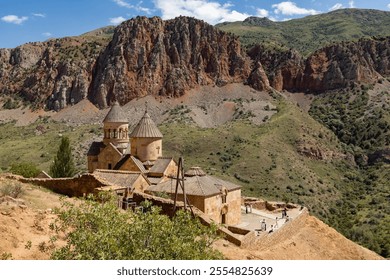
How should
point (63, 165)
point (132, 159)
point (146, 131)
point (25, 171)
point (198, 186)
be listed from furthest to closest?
1. point (63, 165)
2. point (25, 171)
3. point (146, 131)
4. point (132, 159)
5. point (198, 186)

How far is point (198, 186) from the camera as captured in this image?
28625mm

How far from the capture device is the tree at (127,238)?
1141cm

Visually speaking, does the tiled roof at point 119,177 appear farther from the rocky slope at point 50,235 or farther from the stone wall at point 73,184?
the rocky slope at point 50,235

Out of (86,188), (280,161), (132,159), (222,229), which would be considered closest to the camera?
(222,229)

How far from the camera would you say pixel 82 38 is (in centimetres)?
15875

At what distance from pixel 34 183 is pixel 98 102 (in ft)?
327

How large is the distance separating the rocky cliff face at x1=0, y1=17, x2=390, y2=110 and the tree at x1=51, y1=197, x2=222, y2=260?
111949mm

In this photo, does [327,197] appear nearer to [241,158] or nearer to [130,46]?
[241,158]

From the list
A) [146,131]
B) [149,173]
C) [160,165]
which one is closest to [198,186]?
[160,165]

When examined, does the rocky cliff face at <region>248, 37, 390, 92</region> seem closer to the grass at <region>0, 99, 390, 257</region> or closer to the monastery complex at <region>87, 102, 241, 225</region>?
the grass at <region>0, 99, 390, 257</region>

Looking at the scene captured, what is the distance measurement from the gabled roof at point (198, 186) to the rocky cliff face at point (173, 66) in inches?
3723

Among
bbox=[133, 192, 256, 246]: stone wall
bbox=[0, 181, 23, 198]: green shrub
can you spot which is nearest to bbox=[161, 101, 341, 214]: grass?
bbox=[133, 192, 256, 246]: stone wall

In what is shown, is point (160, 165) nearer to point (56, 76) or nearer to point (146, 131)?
point (146, 131)

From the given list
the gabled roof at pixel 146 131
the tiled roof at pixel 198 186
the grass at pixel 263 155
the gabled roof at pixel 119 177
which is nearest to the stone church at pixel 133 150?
the gabled roof at pixel 146 131
